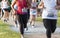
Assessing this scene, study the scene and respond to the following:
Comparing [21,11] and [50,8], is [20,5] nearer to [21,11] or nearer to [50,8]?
[21,11]

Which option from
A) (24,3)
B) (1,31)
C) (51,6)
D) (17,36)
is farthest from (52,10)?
(1,31)

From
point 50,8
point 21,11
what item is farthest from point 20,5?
point 50,8

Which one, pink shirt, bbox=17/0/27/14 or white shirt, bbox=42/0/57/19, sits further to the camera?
pink shirt, bbox=17/0/27/14

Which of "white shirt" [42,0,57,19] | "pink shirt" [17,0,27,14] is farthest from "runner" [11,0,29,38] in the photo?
"white shirt" [42,0,57,19]

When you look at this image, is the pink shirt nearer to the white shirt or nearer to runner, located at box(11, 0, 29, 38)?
runner, located at box(11, 0, 29, 38)

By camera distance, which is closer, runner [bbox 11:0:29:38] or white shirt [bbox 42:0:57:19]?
white shirt [bbox 42:0:57:19]

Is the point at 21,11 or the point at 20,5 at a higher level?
the point at 20,5

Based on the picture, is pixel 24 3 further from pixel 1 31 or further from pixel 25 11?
pixel 1 31

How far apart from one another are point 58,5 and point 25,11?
1744 millimetres

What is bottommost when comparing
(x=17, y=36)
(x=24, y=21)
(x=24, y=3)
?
(x=17, y=36)

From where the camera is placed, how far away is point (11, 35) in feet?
36.9

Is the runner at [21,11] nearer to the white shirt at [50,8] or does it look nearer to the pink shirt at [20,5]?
the pink shirt at [20,5]

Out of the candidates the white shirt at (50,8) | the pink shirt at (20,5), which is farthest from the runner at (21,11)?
the white shirt at (50,8)

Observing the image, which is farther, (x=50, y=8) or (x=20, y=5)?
(x=20, y=5)
